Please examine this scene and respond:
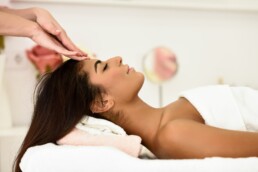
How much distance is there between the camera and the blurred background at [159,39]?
2.48 m

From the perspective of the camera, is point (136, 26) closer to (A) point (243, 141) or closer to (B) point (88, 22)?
(B) point (88, 22)

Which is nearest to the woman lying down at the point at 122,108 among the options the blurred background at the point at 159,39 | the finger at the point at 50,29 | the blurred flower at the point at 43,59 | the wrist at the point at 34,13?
the finger at the point at 50,29

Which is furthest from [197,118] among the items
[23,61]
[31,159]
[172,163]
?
[23,61]

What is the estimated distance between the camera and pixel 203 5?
264 cm

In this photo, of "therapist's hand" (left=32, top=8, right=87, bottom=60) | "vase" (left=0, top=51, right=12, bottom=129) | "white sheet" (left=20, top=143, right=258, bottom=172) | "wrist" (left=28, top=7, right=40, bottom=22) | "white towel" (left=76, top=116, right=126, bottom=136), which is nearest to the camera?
"white sheet" (left=20, top=143, right=258, bottom=172)

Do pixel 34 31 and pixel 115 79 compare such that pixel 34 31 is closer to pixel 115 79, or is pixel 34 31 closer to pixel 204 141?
pixel 115 79

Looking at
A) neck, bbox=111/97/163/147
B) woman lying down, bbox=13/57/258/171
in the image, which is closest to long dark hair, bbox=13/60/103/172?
woman lying down, bbox=13/57/258/171

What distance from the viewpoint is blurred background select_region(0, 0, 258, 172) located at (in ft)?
8.14

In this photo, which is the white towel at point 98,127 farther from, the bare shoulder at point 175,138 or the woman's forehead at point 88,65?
the woman's forehead at point 88,65

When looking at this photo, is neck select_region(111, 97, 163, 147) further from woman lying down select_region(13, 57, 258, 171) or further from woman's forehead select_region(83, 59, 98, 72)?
woman's forehead select_region(83, 59, 98, 72)

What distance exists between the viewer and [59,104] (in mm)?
1388

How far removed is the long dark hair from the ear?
2 cm

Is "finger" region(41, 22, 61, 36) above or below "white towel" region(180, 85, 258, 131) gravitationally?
above

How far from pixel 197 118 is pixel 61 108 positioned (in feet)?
1.66
